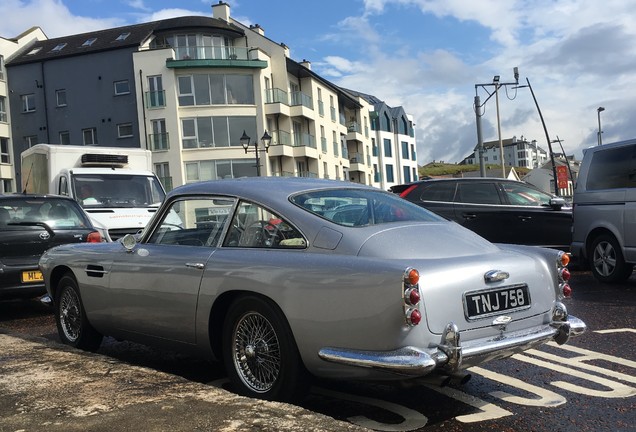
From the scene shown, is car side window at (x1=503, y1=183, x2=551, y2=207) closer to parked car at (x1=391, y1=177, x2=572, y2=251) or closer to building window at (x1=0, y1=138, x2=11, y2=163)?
parked car at (x1=391, y1=177, x2=572, y2=251)

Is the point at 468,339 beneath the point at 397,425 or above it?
above

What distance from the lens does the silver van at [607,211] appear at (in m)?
9.16

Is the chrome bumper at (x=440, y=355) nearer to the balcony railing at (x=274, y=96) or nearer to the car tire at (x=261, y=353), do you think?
the car tire at (x=261, y=353)

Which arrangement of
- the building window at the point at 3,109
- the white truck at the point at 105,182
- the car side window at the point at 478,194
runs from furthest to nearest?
the building window at the point at 3,109 → the white truck at the point at 105,182 → the car side window at the point at 478,194

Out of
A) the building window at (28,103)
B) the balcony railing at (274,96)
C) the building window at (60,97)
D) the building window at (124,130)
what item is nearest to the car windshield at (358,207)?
the balcony railing at (274,96)

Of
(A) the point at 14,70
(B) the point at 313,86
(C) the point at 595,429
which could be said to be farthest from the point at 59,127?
(C) the point at 595,429

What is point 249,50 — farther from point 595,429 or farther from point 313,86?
point 595,429

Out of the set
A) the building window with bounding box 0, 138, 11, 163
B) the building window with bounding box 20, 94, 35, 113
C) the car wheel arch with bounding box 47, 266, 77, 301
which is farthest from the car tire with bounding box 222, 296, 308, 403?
the building window with bounding box 0, 138, 11, 163

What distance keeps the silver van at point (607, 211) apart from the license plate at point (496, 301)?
5824 mm

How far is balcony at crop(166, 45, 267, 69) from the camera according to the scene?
41719 mm

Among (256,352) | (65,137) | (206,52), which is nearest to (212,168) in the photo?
(206,52)

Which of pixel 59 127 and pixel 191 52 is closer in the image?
pixel 191 52

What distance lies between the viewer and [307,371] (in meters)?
3.96

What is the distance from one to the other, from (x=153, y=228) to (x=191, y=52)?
129ft
